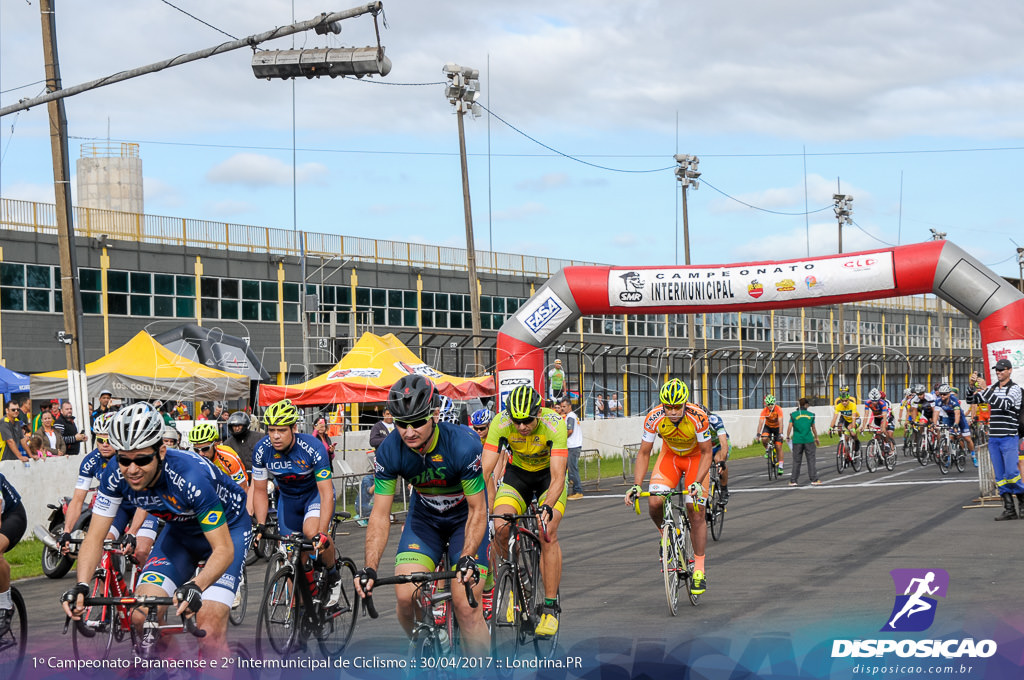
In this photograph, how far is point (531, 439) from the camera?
356 inches

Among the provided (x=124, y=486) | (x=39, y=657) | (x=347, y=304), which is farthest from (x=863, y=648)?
(x=347, y=304)

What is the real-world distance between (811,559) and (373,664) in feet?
21.9

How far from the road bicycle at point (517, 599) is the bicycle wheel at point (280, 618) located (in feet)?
4.71

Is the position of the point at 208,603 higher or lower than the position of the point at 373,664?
higher

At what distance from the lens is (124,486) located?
643 cm

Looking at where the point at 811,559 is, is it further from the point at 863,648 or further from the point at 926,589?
the point at 863,648

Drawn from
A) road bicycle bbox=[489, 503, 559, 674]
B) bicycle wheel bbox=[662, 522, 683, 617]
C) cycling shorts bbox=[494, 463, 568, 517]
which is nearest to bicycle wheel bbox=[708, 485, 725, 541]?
bicycle wheel bbox=[662, 522, 683, 617]

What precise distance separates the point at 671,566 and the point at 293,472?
3.22 metres

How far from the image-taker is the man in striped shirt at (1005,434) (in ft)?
49.8

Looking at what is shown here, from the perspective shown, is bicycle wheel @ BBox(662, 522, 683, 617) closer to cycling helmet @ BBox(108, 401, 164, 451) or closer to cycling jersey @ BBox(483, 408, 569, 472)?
cycling jersey @ BBox(483, 408, 569, 472)

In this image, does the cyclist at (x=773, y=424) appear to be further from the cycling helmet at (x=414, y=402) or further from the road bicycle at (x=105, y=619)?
the cycling helmet at (x=414, y=402)

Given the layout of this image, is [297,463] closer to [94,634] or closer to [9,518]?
[94,634]

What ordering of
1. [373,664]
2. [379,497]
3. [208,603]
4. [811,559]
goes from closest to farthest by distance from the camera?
[208,603] < [379,497] < [373,664] < [811,559]

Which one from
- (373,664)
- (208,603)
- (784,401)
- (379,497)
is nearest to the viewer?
(208,603)
